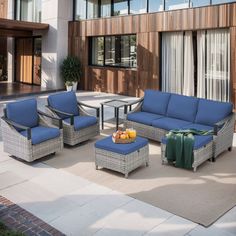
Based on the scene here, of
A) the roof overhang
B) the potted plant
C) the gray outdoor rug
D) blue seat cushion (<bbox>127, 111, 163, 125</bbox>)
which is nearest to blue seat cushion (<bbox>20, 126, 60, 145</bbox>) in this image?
the gray outdoor rug

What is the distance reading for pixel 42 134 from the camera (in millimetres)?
5594

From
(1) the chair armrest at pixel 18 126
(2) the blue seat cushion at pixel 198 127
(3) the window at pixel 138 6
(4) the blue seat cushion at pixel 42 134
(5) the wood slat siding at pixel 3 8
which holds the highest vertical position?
(5) the wood slat siding at pixel 3 8

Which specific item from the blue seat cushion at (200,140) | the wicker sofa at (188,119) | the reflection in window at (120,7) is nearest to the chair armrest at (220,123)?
the wicker sofa at (188,119)

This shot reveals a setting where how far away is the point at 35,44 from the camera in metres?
15.6

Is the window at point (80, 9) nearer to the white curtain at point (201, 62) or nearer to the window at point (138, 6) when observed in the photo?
the window at point (138, 6)

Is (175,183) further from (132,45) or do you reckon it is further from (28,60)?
(28,60)

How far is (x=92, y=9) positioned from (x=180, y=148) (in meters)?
10.2

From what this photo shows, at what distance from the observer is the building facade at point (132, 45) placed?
9.91m

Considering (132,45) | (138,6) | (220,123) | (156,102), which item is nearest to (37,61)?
(132,45)

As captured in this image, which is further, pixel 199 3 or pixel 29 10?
pixel 29 10

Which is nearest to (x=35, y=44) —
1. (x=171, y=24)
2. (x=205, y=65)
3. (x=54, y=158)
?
(x=171, y=24)

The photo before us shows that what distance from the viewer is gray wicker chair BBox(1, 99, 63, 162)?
5.40 metres

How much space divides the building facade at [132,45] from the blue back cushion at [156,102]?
135 inches

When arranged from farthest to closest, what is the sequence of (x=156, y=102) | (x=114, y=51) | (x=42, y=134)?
(x=114, y=51) → (x=156, y=102) → (x=42, y=134)
